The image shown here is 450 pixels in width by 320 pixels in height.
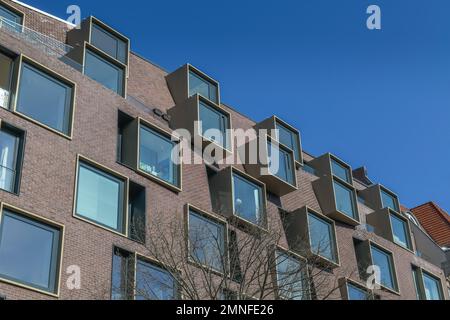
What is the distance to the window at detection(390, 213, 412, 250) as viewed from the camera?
120ft

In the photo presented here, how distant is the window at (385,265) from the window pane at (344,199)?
1780 mm

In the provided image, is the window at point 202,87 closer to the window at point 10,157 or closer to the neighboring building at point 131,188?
the neighboring building at point 131,188

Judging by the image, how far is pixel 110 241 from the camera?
74.2 ft

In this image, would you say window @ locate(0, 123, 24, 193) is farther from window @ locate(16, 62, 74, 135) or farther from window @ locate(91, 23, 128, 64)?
window @ locate(91, 23, 128, 64)

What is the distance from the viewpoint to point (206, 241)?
79.2ft

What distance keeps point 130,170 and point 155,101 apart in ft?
18.9

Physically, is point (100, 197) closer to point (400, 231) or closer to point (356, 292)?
point (356, 292)

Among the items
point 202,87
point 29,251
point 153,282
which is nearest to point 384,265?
point 202,87

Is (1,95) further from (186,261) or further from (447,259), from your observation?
(447,259)

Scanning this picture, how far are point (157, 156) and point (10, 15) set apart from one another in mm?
6950

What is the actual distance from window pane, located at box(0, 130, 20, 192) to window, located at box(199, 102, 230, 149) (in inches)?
327

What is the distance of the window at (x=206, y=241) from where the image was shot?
2139 centimetres

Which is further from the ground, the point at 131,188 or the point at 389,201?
the point at 389,201
